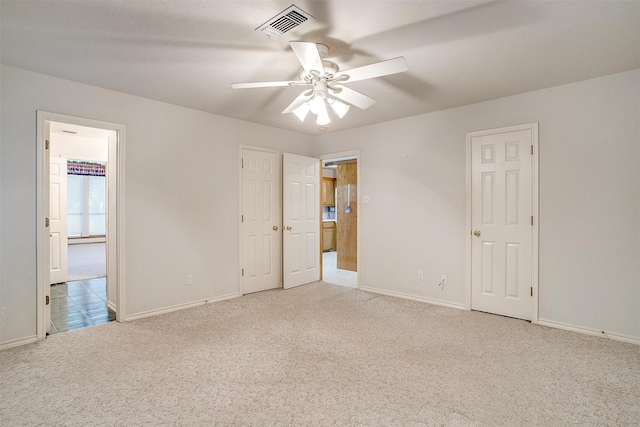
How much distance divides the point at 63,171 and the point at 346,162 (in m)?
4.90

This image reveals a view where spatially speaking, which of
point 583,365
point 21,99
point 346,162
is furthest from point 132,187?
point 583,365

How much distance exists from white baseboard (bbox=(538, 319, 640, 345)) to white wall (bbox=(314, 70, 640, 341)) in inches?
0.5

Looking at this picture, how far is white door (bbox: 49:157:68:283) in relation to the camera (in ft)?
16.9

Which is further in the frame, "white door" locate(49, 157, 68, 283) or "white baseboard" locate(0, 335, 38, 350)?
"white door" locate(49, 157, 68, 283)

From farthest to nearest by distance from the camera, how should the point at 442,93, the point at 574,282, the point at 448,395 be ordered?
the point at 442,93
the point at 574,282
the point at 448,395

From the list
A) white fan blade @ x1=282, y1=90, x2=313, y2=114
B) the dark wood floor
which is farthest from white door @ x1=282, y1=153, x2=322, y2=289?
the dark wood floor

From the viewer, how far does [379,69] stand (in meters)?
2.10

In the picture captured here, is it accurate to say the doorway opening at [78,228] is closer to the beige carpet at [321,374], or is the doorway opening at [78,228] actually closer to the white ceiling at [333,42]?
the beige carpet at [321,374]

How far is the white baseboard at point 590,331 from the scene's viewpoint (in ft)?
9.34

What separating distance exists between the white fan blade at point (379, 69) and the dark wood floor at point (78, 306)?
11.5 feet

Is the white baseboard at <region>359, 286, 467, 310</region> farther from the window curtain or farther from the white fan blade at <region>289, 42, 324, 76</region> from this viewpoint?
the window curtain

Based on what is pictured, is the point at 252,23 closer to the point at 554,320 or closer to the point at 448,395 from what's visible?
the point at 448,395

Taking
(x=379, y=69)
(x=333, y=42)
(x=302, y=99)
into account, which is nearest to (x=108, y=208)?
(x=302, y=99)

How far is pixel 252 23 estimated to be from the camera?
2.09 metres
